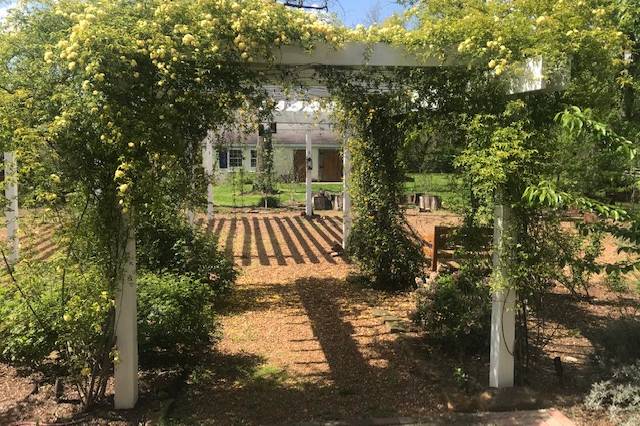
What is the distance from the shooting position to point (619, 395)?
12.0 feet

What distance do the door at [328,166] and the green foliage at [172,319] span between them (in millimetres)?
25978

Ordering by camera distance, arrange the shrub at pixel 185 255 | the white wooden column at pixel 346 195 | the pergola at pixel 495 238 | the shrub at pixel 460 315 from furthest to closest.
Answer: the white wooden column at pixel 346 195 < the shrub at pixel 185 255 < the shrub at pixel 460 315 < the pergola at pixel 495 238

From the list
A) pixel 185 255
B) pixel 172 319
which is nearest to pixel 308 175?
pixel 185 255

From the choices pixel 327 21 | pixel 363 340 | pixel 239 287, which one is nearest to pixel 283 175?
pixel 239 287

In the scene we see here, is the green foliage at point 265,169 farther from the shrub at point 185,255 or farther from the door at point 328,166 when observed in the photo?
the door at point 328,166

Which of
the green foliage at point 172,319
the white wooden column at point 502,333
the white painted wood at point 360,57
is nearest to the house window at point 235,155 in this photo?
the green foliage at point 172,319

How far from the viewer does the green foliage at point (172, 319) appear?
4297mm

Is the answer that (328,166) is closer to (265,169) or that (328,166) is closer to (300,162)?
(300,162)

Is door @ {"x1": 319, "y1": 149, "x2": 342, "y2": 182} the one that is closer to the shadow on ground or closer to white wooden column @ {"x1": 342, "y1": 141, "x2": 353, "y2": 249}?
white wooden column @ {"x1": 342, "y1": 141, "x2": 353, "y2": 249}

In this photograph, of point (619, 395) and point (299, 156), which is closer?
point (619, 395)

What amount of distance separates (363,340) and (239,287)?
2870mm

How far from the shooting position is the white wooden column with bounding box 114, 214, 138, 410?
372 cm

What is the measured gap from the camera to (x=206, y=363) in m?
4.79

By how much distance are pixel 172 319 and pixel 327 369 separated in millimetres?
1431
